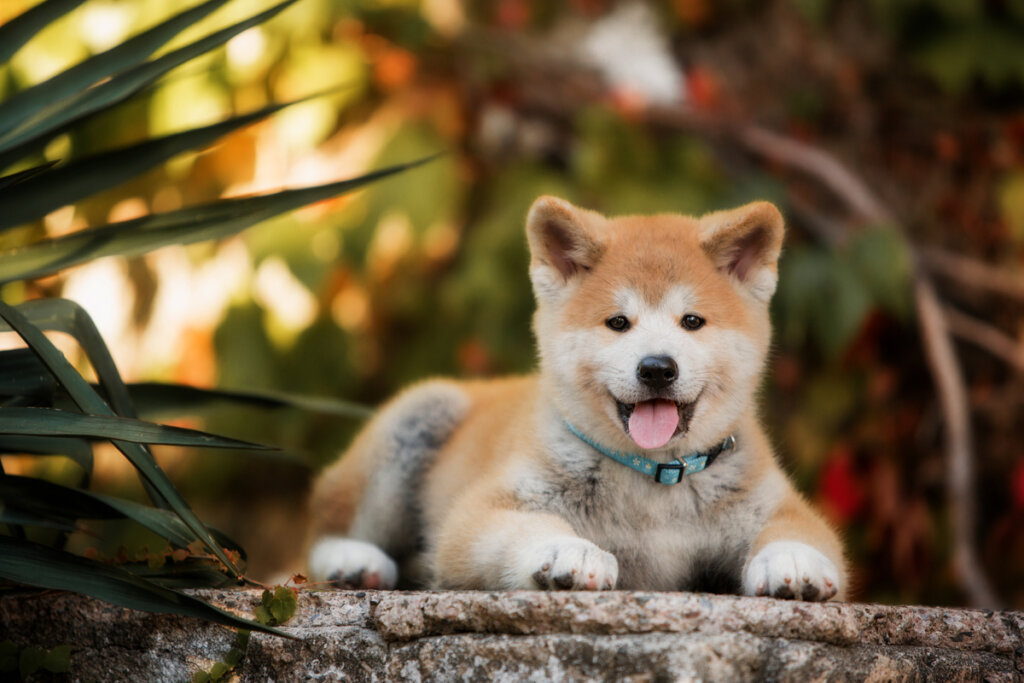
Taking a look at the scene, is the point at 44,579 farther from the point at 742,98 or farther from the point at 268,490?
the point at 742,98

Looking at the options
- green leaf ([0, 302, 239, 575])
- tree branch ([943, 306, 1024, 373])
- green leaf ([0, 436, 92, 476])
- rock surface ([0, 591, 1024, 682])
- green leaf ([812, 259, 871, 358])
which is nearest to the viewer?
rock surface ([0, 591, 1024, 682])

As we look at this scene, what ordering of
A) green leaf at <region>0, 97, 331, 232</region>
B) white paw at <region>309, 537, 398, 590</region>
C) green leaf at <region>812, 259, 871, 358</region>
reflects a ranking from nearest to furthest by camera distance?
green leaf at <region>0, 97, 331, 232</region> < white paw at <region>309, 537, 398, 590</region> < green leaf at <region>812, 259, 871, 358</region>

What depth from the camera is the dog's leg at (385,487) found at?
3.31 meters

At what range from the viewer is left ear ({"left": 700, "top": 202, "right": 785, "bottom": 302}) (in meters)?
2.69

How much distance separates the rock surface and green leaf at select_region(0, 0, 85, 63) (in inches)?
58.9

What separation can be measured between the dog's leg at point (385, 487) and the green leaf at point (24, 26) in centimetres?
159

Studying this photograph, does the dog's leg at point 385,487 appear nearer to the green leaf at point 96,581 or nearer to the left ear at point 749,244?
the green leaf at point 96,581

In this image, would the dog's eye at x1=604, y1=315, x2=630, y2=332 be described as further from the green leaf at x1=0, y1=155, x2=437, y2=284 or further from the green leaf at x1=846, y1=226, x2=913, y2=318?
the green leaf at x1=846, y1=226, x2=913, y2=318

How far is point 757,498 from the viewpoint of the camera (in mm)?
2654

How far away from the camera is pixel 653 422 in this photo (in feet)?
8.13

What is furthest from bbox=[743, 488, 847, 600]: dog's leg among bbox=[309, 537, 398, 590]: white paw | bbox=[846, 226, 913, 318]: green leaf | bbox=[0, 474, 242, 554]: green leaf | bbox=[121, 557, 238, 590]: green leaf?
bbox=[846, 226, 913, 318]: green leaf

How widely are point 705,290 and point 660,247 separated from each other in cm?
18

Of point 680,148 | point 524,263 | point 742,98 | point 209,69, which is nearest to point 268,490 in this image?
point 524,263

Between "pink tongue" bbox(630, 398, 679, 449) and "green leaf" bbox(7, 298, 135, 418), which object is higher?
"green leaf" bbox(7, 298, 135, 418)
